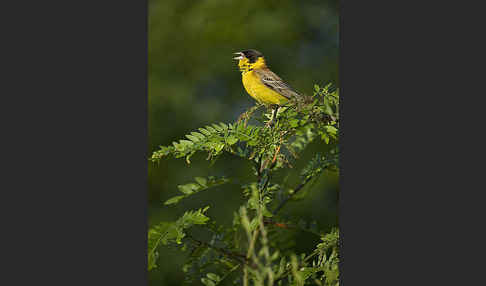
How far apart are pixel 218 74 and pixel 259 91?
276 millimetres

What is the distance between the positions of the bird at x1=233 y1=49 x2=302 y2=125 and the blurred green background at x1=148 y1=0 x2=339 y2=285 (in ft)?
0.12

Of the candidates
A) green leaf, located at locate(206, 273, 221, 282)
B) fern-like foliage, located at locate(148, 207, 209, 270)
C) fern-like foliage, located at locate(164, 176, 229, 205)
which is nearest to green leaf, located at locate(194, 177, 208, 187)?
fern-like foliage, located at locate(164, 176, 229, 205)

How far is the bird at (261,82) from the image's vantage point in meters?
2.73

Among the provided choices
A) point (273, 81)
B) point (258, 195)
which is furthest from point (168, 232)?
point (273, 81)

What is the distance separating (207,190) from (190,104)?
484mm

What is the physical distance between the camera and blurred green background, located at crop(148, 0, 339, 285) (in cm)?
264

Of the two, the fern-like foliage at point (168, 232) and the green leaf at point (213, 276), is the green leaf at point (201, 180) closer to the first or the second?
the fern-like foliage at point (168, 232)

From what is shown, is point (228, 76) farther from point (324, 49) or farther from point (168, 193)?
point (168, 193)

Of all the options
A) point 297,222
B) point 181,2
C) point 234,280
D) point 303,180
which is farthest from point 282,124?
point 181,2

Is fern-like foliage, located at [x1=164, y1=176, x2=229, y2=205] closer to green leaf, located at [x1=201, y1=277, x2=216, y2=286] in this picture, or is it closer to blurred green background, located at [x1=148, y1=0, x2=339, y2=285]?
blurred green background, located at [x1=148, y1=0, x2=339, y2=285]

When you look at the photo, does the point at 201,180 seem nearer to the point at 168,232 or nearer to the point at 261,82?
the point at 168,232

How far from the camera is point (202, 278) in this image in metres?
2.48

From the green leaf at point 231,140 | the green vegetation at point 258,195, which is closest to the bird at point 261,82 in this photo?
the green vegetation at point 258,195

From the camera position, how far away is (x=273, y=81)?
283 cm
